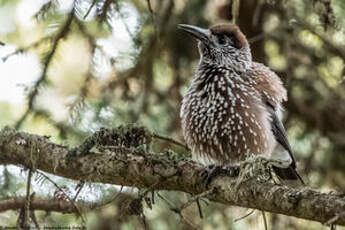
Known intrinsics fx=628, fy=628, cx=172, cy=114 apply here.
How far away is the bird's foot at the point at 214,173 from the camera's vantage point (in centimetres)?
436

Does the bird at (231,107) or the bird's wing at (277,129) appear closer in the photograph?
the bird at (231,107)

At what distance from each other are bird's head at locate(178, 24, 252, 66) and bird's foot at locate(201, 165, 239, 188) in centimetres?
127

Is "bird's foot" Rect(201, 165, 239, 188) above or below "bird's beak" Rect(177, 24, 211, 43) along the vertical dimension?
below

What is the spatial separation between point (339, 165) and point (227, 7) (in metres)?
2.17

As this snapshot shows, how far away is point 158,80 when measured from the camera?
6.52m

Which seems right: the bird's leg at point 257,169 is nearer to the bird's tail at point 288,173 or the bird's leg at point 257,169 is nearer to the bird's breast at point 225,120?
the bird's breast at point 225,120

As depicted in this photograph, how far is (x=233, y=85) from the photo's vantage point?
5.36 metres

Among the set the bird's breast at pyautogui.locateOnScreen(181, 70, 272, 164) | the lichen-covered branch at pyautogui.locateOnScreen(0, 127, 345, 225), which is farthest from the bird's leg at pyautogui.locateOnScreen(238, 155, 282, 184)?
the bird's breast at pyautogui.locateOnScreen(181, 70, 272, 164)

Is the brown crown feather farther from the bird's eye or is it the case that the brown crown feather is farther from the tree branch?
the tree branch

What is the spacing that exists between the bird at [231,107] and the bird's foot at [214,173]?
0.52 ft

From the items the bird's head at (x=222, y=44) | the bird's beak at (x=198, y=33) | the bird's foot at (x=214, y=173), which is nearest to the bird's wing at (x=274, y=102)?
the bird's head at (x=222, y=44)

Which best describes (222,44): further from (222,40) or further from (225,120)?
(225,120)

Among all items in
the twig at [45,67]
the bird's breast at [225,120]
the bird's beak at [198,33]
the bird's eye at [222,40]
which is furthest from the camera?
the bird's eye at [222,40]

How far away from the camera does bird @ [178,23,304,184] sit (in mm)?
5102
